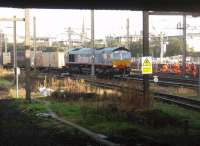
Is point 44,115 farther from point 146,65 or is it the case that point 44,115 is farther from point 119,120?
point 146,65

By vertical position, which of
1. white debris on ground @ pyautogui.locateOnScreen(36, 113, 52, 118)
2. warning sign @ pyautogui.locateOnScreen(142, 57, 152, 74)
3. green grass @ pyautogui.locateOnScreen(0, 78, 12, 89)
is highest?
warning sign @ pyautogui.locateOnScreen(142, 57, 152, 74)

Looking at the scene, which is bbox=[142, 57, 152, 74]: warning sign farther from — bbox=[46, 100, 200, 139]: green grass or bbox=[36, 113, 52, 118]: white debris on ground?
bbox=[36, 113, 52, 118]: white debris on ground

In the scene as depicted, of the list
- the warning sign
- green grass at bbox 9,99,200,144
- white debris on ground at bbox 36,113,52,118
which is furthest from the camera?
the warning sign

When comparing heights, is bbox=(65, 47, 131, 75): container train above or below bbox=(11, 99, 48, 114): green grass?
above

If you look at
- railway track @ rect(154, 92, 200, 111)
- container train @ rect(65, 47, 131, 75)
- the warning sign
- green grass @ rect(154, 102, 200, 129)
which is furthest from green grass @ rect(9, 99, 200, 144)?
container train @ rect(65, 47, 131, 75)

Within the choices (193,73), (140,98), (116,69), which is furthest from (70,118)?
(193,73)

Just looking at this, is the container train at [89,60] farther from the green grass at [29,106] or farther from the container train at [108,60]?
the green grass at [29,106]

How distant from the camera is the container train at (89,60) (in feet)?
167

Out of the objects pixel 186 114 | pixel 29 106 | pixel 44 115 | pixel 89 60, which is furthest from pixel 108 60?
pixel 186 114

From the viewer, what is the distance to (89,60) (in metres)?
55.1

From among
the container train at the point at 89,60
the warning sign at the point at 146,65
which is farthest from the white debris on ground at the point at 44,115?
the container train at the point at 89,60

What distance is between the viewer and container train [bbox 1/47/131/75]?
50.8 meters

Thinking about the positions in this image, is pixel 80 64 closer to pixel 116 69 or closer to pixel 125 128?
pixel 116 69

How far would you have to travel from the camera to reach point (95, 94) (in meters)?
26.7
